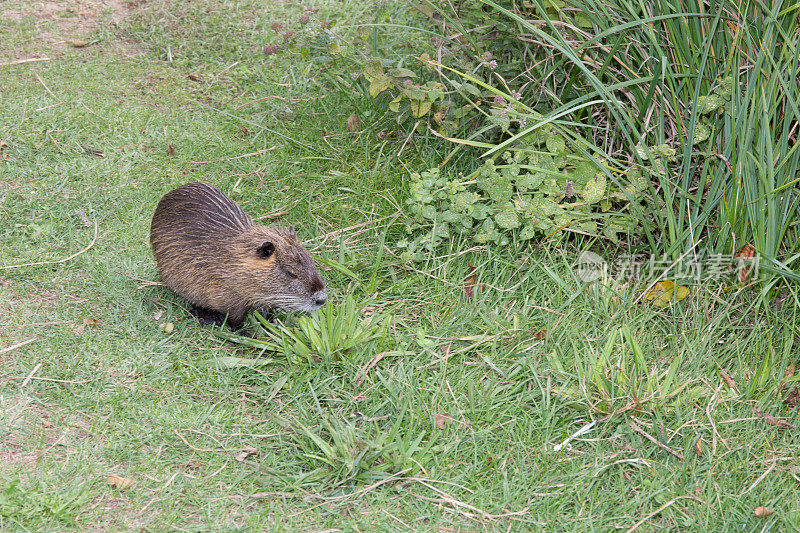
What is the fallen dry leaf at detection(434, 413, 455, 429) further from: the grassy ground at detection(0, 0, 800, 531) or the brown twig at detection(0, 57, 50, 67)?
the brown twig at detection(0, 57, 50, 67)

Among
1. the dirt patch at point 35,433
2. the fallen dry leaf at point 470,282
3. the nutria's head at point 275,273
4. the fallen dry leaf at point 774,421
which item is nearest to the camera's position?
the dirt patch at point 35,433

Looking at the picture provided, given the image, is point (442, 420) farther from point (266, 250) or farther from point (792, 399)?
point (792, 399)

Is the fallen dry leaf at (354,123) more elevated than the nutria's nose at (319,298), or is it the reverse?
the fallen dry leaf at (354,123)

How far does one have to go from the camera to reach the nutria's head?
138 inches

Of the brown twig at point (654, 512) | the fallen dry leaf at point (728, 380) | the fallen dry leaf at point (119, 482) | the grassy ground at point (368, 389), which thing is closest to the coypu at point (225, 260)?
the grassy ground at point (368, 389)

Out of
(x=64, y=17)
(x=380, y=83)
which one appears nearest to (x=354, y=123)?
(x=380, y=83)

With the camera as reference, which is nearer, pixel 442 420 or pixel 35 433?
pixel 35 433

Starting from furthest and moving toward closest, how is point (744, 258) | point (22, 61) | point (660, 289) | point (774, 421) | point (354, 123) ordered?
1. point (22, 61)
2. point (354, 123)
3. point (660, 289)
4. point (744, 258)
5. point (774, 421)

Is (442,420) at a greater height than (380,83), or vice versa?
(380,83)

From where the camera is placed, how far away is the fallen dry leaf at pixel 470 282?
378 cm

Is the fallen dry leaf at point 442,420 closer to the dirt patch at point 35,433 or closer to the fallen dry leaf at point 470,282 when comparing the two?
the fallen dry leaf at point 470,282

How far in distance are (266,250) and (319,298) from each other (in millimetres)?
343

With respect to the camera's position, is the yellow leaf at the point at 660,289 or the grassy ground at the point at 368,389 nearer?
the grassy ground at the point at 368,389

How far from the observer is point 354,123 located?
4.74 m
